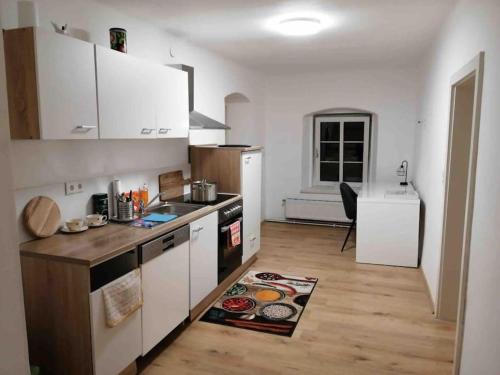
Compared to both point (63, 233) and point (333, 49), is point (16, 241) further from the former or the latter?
point (333, 49)

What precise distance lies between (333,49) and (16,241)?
4389mm

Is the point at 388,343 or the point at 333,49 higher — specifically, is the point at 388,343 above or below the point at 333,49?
below

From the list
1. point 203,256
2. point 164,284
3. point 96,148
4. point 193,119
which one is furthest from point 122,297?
point 193,119

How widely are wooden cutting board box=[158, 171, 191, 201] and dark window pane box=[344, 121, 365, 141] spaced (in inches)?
131

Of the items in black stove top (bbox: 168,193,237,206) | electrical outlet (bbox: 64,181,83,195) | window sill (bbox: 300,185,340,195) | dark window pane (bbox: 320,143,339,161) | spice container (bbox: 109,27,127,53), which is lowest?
window sill (bbox: 300,185,340,195)

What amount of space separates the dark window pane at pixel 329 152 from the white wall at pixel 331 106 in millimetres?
423

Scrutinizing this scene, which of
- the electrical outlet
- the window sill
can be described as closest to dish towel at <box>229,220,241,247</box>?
the electrical outlet

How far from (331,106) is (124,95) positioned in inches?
164

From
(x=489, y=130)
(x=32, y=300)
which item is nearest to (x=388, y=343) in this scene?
(x=489, y=130)

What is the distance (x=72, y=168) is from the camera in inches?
108

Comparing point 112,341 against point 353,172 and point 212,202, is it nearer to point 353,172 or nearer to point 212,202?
point 212,202

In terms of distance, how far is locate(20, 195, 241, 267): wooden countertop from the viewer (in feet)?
6.95

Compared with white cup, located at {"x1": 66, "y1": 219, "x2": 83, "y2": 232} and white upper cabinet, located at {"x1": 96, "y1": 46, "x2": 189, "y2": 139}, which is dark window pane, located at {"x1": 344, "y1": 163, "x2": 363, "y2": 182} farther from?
white cup, located at {"x1": 66, "y1": 219, "x2": 83, "y2": 232}

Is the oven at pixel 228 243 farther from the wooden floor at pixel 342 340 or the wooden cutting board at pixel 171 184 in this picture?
the wooden floor at pixel 342 340
